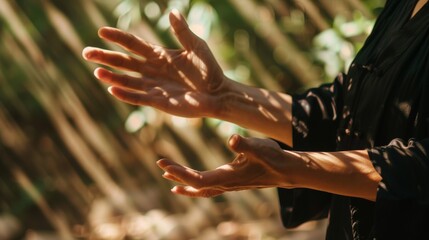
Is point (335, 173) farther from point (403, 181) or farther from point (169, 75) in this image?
point (169, 75)

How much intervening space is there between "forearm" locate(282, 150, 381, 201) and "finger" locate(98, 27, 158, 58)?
612mm

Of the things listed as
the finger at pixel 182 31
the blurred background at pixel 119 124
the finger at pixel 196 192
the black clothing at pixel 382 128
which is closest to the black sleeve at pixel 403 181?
the black clothing at pixel 382 128

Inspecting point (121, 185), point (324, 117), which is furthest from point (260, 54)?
point (324, 117)

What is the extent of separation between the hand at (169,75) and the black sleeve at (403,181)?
0.57 m

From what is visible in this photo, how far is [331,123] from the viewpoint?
79.2 inches

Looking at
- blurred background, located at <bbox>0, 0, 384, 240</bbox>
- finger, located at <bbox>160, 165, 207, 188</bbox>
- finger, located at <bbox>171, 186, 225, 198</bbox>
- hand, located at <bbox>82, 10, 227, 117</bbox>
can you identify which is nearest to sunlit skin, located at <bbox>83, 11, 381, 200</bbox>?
hand, located at <bbox>82, 10, 227, 117</bbox>

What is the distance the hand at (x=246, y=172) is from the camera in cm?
145

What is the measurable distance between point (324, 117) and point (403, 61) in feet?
1.23

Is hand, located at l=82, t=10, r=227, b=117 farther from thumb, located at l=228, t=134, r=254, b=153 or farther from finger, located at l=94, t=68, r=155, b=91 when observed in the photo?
thumb, located at l=228, t=134, r=254, b=153

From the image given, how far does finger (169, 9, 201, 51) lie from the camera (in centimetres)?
193

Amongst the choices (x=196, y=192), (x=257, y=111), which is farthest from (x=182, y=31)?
(x=196, y=192)

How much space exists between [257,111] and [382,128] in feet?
1.36

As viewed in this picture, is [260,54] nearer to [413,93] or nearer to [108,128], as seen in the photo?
[108,128]

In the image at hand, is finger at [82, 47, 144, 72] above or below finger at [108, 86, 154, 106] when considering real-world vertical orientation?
above
